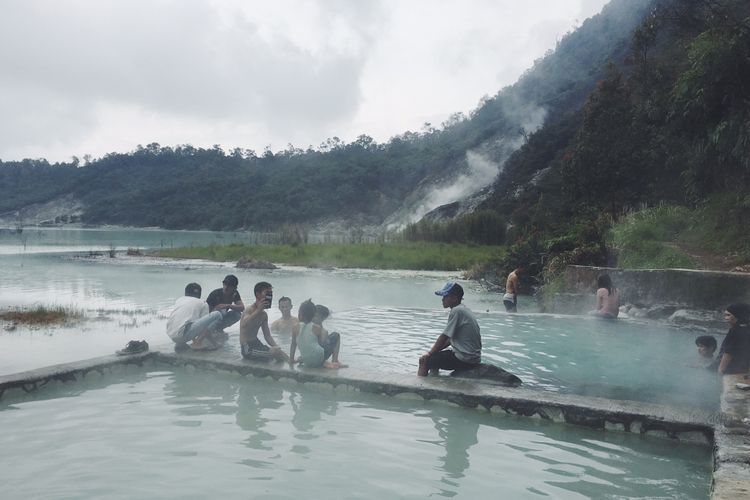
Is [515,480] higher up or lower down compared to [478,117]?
lower down

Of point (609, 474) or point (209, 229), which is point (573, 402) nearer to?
point (609, 474)

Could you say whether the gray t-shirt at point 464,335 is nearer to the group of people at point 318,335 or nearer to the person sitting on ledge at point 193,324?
the group of people at point 318,335

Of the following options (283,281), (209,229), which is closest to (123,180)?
(209,229)

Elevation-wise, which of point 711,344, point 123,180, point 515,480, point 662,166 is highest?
point 123,180

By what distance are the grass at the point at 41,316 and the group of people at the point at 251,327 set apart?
248 inches

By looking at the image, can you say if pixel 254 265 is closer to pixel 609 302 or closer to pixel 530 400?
pixel 609 302

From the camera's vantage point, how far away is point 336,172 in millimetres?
116750

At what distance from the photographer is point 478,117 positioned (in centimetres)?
11588

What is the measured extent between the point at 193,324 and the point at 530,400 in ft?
17.3

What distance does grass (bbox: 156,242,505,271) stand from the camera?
35.1 meters

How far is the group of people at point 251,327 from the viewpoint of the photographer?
824cm

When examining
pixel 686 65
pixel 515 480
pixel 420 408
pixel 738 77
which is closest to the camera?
pixel 515 480

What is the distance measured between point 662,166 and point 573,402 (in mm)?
22919

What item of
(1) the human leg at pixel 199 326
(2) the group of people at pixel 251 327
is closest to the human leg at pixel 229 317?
(2) the group of people at pixel 251 327
